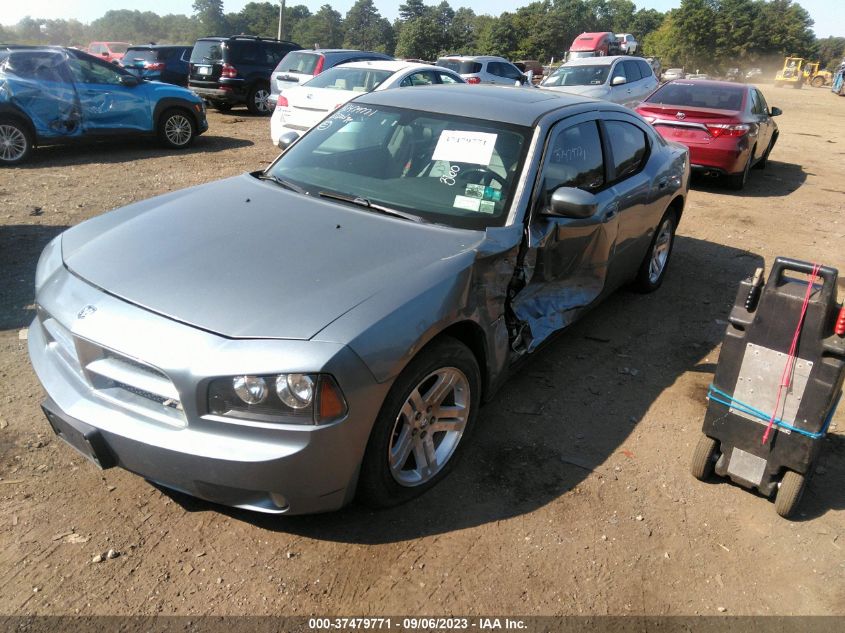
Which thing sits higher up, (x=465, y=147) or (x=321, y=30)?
(x=321, y=30)

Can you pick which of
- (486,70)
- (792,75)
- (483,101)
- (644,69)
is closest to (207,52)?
(486,70)

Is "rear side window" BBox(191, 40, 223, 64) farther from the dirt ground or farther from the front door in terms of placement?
the front door

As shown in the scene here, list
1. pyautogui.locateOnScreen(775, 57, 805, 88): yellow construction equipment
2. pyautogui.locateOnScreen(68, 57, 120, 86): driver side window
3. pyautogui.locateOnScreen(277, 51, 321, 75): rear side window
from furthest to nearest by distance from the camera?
pyautogui.locateOnScreen(775, 57, 805, 88): yellow construction equipment < pyautogui.locateOnScreen(277, 51, 321, 75): rear side window < pyautogui.locateOnScreen(68, 57, 120, 86): driver side window

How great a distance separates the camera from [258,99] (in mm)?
15641

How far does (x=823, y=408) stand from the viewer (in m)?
2.86

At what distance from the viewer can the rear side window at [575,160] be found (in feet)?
12.0

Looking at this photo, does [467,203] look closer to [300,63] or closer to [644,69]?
[300,63]

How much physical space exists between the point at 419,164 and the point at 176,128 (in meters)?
8.76

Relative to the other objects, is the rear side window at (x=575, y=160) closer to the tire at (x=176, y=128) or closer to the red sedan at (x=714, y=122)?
the red sedan at (x=714, y=122)

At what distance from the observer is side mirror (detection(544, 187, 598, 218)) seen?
335 cm

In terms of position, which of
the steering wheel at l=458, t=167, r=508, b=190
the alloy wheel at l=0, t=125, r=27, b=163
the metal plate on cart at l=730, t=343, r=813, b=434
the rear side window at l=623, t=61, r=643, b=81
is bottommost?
the alloy wheel at l=0, t=125, r=27, b=163

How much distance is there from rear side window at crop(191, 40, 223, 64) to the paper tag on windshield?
13.1 metres

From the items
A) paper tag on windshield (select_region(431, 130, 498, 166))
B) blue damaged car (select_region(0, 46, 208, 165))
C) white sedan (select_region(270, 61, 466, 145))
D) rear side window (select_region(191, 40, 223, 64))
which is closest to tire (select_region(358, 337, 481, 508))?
paper tag on windshield (select_region(431, 130, 498, 166))

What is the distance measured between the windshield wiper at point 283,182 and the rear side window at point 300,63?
983 cm
